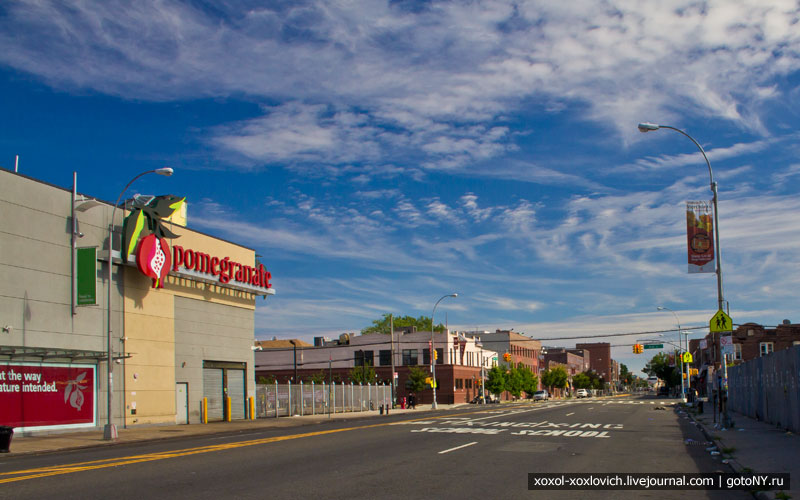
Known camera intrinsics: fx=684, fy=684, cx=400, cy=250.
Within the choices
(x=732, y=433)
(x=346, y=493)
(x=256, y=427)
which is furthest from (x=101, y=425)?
(x=732, y=433)

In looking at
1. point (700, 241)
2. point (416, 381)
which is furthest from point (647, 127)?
point (416, 381)

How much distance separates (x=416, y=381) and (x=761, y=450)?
6885 centimetres

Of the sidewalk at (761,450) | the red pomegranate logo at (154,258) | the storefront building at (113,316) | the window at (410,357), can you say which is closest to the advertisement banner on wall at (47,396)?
the storefront building at (113,316)

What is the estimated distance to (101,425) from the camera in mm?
30531

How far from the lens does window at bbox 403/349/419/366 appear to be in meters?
91.4

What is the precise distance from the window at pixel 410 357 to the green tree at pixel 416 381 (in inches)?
209

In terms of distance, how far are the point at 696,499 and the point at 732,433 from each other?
13.7 metres

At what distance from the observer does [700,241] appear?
24.3 m

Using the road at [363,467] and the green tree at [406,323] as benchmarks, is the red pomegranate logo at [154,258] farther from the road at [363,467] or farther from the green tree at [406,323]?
the green tree at [406,323]

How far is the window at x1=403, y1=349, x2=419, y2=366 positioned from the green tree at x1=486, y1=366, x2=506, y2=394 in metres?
11.8

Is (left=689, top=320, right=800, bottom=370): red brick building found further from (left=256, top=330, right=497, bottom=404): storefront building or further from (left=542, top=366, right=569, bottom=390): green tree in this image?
(left=542, top=366, right=569, bottom=390): green tree

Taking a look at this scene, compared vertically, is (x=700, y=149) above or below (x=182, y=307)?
above

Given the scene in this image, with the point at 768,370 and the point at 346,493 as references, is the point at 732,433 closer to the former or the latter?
the point at 768,370

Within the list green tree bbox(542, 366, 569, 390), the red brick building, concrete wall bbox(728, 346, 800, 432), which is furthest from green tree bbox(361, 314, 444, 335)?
concrete wall bbox(728, 346, 800, 432)
